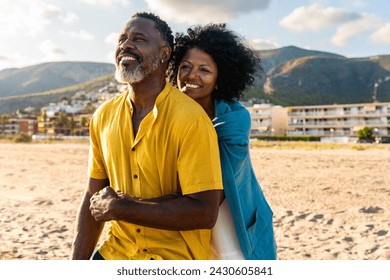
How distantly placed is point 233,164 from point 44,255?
4369 mm

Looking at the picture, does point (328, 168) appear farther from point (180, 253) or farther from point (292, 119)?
point (292, 119)

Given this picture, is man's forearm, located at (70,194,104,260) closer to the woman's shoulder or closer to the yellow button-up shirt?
the yellow button-up shirt

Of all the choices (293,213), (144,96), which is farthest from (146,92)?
(293,213)

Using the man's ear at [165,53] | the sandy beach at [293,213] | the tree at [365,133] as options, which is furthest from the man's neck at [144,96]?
the tree at [365,133]

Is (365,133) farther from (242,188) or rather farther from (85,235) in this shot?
(85,235)

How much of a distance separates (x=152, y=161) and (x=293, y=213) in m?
7.24

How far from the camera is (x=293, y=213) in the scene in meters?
8.95

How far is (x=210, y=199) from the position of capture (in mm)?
2092

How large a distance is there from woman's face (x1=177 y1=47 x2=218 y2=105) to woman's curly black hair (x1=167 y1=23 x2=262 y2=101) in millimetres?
46

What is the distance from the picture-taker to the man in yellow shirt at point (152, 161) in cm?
207

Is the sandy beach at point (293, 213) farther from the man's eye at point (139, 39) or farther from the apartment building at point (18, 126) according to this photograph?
the apartment building at point (18, 126)

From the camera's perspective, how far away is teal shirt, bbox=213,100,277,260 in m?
2.37

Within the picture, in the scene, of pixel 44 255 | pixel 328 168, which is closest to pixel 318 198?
pixel 44 255

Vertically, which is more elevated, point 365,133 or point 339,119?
point 339,119
